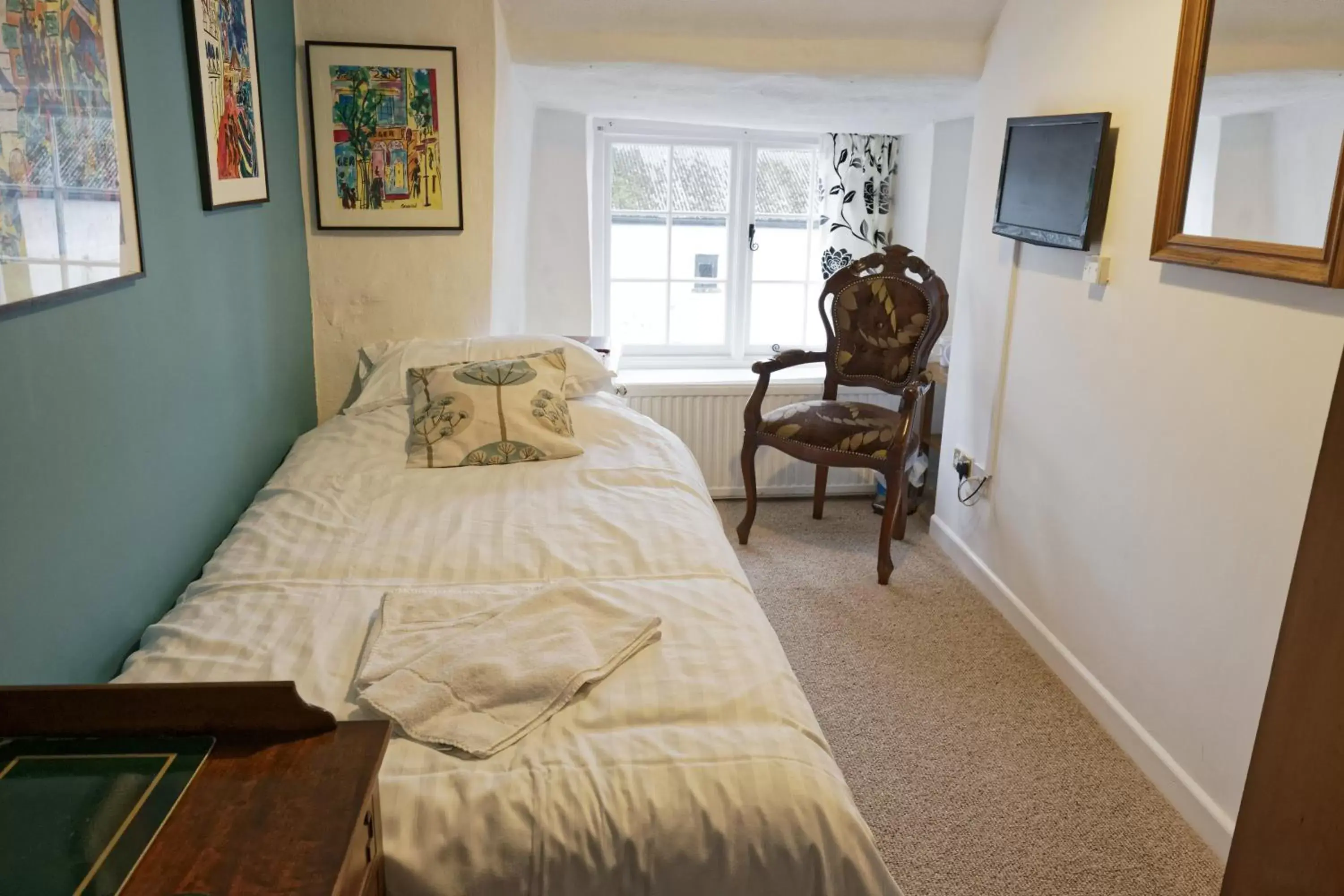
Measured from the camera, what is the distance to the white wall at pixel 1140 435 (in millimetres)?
1836

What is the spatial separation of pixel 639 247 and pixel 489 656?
9.79 ft

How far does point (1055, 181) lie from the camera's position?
8.46 ft

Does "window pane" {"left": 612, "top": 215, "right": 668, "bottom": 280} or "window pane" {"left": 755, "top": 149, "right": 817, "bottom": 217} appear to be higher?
"window pane" {"left": 755, "top": 149, "right": 817, "bottom": 217}

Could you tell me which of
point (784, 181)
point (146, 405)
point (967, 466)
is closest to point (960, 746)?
point (967, 466)

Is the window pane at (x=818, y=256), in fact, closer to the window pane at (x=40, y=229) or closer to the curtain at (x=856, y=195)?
the curtain at (x=856, y=195)

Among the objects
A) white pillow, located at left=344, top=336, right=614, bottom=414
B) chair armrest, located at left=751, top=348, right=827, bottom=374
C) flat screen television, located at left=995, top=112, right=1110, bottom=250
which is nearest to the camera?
flat screen television, located at left=995, top=112, right=1110, bottom=250

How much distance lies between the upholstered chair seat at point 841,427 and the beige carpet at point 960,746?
45cm

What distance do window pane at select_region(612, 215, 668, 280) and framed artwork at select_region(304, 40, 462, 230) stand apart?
1218 millimetres

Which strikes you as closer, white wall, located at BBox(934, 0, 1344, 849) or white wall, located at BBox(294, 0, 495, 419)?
white wall, located at BBox(934, 0, 1344, 849)

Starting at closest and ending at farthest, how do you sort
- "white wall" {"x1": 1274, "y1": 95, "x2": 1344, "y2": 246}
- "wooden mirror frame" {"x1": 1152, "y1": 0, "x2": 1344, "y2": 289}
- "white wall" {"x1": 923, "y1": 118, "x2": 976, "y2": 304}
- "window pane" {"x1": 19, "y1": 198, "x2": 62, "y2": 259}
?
"window pane" {"x1": 19, "y1": 198, "x2": 62, "y2": 259}, "white wall" {"x1": 1274, "y1": 95, "x2": 1344, "y2": 246}, "wooden mirror frame" {"x1": 1152, "y1": 0, "x2": 1344, "y2": 289}, "white wall" {"x1": 923, "y1": 118, "x2": 976, "y2": 304}

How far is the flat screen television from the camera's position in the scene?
2400mm

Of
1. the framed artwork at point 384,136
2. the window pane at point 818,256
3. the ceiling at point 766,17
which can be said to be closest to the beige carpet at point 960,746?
the window pane at point 818,256

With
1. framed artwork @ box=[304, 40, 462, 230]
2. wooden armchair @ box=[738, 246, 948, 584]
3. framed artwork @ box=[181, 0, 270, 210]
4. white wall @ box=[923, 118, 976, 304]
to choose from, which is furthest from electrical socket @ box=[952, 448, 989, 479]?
framed artwork @ box=[181, 0, 270, 210]

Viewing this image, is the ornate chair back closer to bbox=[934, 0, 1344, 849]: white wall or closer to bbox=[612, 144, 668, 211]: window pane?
bbox=[934, 0, 1344, 849]: white wall
